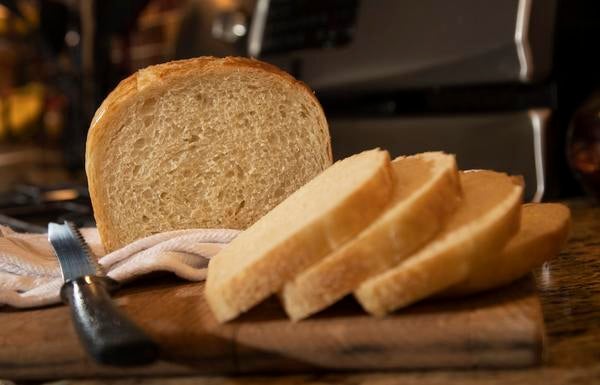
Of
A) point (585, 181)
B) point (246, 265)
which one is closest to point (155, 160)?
point (246, 265)

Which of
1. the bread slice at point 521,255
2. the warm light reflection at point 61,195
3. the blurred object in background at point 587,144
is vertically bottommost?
the warm light reflection at point 61,195

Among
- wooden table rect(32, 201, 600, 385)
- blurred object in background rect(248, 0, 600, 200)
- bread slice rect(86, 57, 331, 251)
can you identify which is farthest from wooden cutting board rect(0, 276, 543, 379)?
blurred object in background rect(248, 0, 600, 200)

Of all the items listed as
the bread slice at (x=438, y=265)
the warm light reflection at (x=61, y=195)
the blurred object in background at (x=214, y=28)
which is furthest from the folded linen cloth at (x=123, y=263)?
the blurred object in background at (x=214, y=28)

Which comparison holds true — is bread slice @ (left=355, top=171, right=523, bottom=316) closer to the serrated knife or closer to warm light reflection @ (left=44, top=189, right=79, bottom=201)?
the serrated knife

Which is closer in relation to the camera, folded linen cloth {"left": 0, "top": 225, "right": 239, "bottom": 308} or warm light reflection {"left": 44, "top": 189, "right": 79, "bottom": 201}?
folded linen cloth {"left": 0, "top": 225, "right": 239, "bottom": 308}

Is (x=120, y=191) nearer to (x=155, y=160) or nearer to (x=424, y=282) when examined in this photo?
(x=155, y=160)

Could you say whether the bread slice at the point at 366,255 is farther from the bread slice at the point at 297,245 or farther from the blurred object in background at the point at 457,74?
the blurred object in background at the point at 457,74

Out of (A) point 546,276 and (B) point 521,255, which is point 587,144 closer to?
(A) point 546,276
